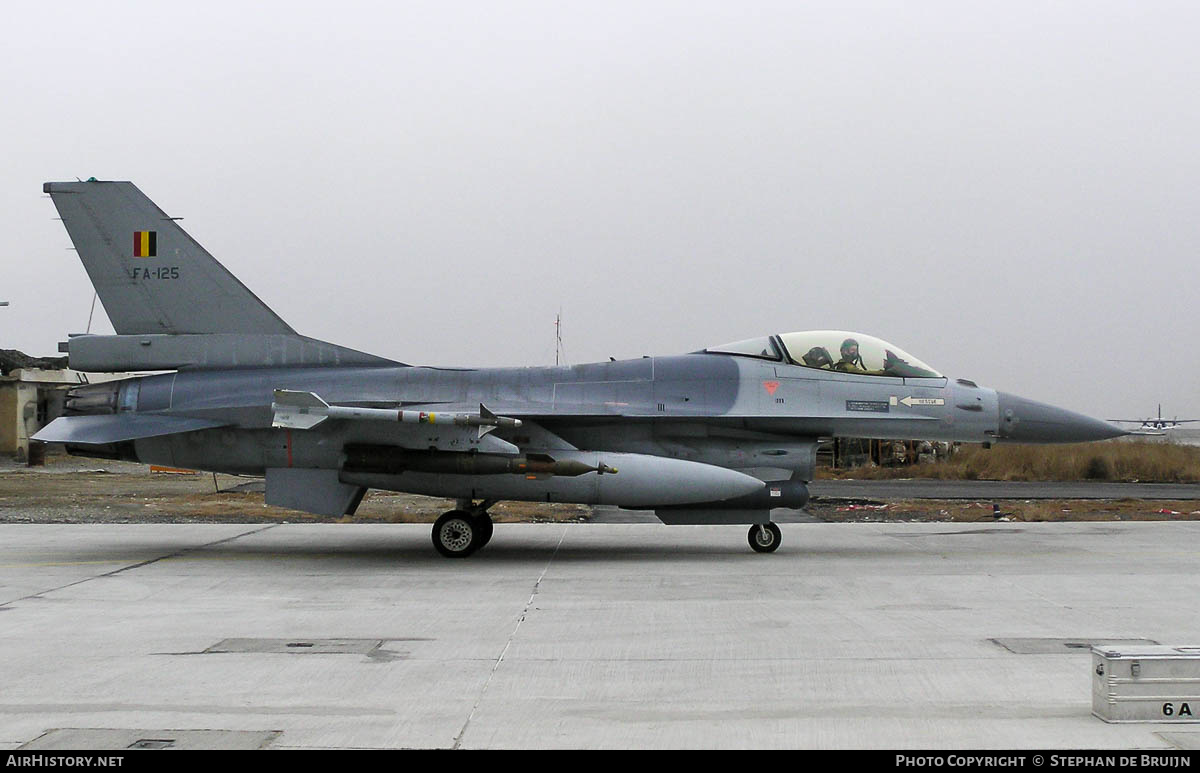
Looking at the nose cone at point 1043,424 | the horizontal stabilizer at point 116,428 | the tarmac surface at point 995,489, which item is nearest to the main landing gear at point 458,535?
the horizontal stabilizer at point 116,428

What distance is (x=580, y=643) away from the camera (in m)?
7.30

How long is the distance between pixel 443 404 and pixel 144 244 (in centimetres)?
415

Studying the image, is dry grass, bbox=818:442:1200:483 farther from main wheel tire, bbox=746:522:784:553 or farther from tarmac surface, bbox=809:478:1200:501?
main wheel tire, bbox=746:522:784:553

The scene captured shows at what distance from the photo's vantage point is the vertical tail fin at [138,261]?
514 inches

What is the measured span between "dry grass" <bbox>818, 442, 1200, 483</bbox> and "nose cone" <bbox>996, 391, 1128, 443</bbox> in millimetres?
17508

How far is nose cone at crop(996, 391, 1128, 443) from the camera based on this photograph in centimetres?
1308

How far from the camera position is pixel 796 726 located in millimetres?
5059

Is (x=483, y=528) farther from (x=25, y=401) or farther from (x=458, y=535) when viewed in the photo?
(x=25, y=401)

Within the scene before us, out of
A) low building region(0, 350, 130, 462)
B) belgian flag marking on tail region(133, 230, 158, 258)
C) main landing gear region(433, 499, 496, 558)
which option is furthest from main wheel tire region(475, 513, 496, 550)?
low building region(0, 350, 130, 462)

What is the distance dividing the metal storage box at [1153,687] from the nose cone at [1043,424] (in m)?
8.46
